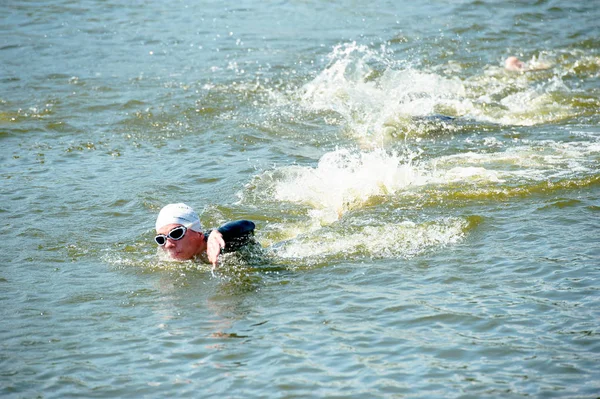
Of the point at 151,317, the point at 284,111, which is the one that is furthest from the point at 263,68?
the point at 151,317

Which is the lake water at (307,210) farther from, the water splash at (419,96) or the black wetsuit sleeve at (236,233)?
the black wetsuit sleeve at (236,233)

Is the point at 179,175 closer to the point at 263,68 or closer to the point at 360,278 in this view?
the point at 360,278

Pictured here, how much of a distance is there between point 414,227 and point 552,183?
2.37m

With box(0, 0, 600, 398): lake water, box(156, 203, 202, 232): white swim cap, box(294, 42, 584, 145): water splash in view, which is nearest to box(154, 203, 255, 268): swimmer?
box(156, 203, 202, 232): white swim cap

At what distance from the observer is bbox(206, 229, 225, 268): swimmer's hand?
8133 millimetres

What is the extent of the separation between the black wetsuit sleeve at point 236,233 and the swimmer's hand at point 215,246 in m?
0.11

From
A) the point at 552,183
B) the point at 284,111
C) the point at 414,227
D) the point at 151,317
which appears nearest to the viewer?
the point at 151,317

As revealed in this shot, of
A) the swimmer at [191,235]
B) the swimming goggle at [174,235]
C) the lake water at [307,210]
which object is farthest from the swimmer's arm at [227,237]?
the swimming goggle at [174,235]

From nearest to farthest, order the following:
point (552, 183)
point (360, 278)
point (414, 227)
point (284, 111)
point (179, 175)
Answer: point (360, 278) → point (414, 227) → point (552, 183) → point (179, 175) → point (284, 111)

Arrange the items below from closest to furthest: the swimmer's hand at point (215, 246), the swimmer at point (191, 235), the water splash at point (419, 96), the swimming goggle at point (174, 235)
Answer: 1. the swimmer's hand at point (215, 246)
2. the swimmer at point (191, 235)
3. the swimming goggle at point (174, 235)
4. the water splash at point (419, 96)

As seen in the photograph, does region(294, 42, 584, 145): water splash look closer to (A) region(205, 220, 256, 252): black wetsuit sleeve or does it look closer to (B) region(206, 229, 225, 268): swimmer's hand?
(A) region(205, 220, 256, 252): black wetsuit sleeve

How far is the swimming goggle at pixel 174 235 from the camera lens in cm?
866

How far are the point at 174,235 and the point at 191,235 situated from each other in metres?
0.25

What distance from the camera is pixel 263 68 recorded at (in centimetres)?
1900
